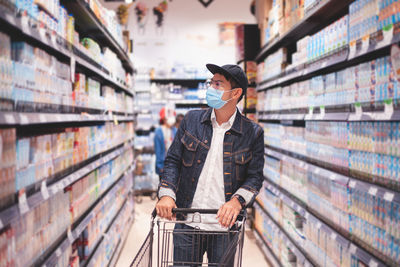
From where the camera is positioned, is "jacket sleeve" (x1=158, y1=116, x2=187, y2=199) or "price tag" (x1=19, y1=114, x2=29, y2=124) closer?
"price tag" (x1=19, y1=114, x2=29, y2=124)

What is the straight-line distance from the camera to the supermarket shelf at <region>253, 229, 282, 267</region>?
A: 3.96 metres

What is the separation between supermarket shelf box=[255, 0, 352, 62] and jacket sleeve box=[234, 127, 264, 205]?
52.7 inches

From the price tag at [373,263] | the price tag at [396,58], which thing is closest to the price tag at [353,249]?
the price tag at [373,263]

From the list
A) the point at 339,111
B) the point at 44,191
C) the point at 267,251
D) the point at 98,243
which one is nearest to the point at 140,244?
the point at 98,243

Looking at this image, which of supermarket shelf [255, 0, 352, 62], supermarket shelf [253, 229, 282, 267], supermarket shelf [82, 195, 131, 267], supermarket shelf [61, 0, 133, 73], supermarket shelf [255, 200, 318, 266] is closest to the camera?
supermarket shelf [61, 0, 133, 73]

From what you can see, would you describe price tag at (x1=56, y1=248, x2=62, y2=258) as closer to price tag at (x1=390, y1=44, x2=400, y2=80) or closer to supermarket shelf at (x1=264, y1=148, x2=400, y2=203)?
supermarket shelf at (x1=264, y1=148, x2=400, y2=203)

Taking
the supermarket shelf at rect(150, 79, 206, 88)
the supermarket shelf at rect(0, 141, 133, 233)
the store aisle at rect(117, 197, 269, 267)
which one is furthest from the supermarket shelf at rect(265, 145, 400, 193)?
the supermarket shelf at rect(150, 79, 206, 88)

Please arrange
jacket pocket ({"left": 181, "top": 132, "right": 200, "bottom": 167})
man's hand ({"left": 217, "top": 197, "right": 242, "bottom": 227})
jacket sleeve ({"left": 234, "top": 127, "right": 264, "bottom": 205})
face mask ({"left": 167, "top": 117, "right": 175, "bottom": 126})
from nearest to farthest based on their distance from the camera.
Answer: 1. man's hand ({"left": 217, "top": 197, "right": 242, "bottom": 227})
2. jacket sleeve ({"left": 234, "top": 127, "right": 264, "bottom": 205})
3. jacket pocket ({"left": 181, "top": 132, "right": 200, "bottom": 167})
4. face mask ({"left": 167, "top": 117, "right": 175, "bottom": 126})

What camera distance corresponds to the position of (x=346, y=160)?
2578mm

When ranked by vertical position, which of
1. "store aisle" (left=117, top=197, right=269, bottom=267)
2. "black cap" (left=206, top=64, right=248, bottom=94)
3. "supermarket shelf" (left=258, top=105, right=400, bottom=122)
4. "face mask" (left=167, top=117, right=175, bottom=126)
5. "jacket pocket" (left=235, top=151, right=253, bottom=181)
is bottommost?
"store aisle" (left=117, top=197, right=269, bottom=267)

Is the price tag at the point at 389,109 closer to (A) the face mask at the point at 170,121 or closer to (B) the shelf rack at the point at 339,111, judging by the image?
(B) the shelf rack at the point at 339,111

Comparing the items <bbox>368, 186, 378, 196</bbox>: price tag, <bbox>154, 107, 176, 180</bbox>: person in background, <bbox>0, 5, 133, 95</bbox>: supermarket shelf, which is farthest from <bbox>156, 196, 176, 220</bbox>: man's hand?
<bbox>154, 107, 176, 180</bbox>: person in background

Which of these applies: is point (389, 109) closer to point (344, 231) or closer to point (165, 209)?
point (344, 231)

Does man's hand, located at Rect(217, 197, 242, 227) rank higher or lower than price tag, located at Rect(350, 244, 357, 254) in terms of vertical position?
higher
